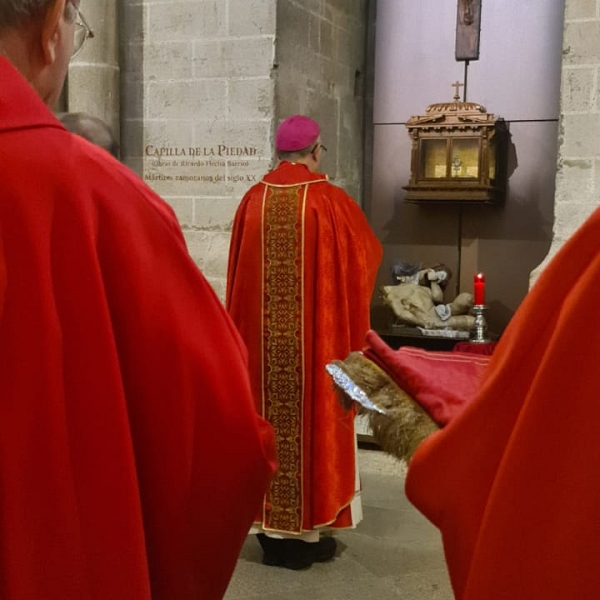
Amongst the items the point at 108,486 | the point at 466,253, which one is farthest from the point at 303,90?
the point at 108,486

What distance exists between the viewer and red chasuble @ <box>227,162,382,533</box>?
3.60 m

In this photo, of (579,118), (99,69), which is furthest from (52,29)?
(99,69)

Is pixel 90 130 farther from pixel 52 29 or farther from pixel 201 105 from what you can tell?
pixel 201 105

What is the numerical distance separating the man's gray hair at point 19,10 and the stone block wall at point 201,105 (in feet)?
12.0

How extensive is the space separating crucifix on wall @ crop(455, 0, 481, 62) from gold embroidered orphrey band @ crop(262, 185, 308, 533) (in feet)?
7.76

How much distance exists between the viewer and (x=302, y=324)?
3621 mm

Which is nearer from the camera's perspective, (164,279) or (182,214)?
(164,279)

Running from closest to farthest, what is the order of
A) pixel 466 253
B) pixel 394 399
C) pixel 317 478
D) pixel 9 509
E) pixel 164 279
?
pixel 9 509
pixel 164 279
pixel 394 399
pixel 317 478
pixel 466 253

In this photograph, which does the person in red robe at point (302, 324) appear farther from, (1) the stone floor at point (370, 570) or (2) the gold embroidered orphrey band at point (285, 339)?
(1) the stone floor at point (370, 570)

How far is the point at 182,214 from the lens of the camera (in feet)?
17.0

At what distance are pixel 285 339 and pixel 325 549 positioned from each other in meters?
0.89

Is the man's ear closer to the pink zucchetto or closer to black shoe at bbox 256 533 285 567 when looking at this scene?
the pink zucchetto

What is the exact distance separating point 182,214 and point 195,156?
342 millimetres

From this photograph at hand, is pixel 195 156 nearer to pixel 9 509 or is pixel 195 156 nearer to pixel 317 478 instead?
pixel 317 478
